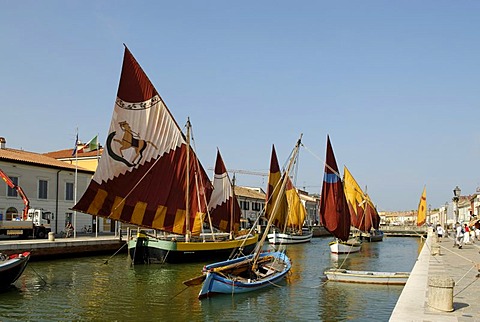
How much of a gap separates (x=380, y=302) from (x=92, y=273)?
16714 mm

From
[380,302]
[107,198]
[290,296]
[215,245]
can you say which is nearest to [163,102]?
[107,198]

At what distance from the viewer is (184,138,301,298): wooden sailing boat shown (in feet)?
68.4

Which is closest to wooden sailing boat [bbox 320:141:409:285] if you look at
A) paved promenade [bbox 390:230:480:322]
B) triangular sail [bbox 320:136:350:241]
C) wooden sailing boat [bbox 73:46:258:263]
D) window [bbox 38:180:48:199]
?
triangular sail [bbox 320:136:350:241]

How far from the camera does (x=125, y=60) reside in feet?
102

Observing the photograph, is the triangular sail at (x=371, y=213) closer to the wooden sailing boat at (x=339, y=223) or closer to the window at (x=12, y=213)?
the wooden sailing boat at (x=339, y=223)

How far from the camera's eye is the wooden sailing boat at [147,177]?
29.8 m

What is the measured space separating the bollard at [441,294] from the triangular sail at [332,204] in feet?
84.3

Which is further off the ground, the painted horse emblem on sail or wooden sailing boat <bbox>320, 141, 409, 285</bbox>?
the painted horse emblem on sail

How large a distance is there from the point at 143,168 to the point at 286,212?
1206 inches

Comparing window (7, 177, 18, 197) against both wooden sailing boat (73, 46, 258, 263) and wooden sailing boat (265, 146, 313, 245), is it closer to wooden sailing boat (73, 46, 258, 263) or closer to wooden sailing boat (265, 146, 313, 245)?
wooden sailing boat (73, 46, 258, 263)

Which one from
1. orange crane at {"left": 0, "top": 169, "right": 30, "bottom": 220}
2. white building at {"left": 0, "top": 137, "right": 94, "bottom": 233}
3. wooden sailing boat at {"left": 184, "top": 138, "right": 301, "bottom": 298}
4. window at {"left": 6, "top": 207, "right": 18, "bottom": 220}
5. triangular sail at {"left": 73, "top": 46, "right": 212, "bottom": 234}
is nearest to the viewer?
wooden sailing boat at {"left": 184, "top": 138, "right": 301, "bottom": 298}

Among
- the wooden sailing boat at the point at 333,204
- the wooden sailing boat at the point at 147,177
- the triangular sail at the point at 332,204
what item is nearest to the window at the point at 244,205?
the wooden sailing boat at the point at 333,204

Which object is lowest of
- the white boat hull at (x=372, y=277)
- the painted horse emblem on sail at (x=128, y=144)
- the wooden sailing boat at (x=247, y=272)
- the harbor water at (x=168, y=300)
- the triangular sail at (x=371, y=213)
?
the harbor water at (x=168, y=300)

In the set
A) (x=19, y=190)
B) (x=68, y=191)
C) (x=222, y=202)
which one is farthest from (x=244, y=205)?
(x=19, y=190)
